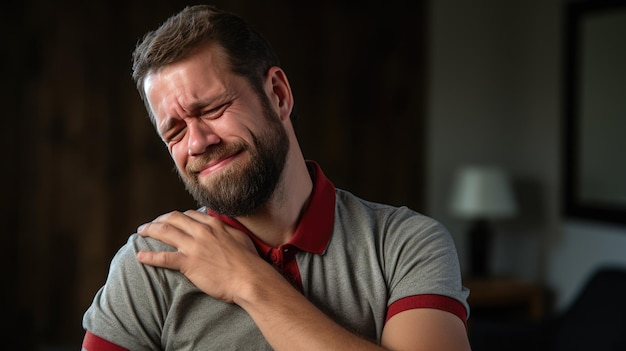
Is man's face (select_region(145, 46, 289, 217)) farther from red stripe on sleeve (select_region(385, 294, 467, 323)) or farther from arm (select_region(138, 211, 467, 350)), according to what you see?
red stripe on sleeve (select_region(385, 294, 467, 323))

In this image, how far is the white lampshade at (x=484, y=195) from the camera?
462 cm

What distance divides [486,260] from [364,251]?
3.44 m

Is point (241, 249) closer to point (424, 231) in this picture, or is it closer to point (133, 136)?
point (424, 231)

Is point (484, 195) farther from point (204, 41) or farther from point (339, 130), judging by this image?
point (204, 41)

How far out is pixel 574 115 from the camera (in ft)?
15.0

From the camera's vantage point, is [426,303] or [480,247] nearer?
[426,303]

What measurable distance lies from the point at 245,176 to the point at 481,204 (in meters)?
3.39

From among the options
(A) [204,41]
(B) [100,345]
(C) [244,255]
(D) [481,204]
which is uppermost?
(A) [204,41]

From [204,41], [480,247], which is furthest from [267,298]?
[480,247]

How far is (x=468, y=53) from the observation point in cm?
500

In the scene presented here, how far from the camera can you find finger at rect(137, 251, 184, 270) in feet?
4.59

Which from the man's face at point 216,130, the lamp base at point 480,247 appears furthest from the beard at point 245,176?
the lamp base at point 480,247

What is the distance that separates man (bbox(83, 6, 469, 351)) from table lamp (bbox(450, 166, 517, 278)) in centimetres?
321

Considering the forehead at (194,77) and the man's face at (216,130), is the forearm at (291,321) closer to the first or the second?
the man's face at (216,130)
